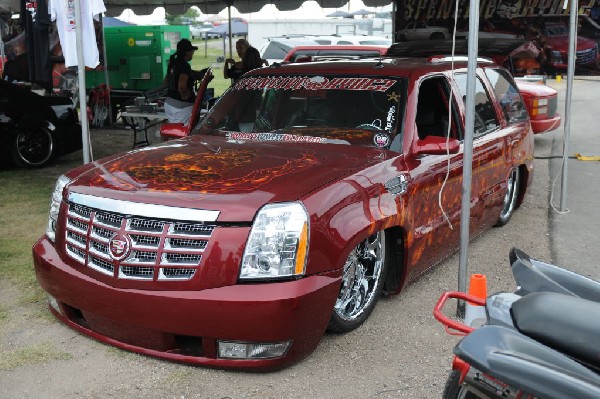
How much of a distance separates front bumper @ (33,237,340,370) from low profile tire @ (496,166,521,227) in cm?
347

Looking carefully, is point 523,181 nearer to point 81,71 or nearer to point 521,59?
point 81,71

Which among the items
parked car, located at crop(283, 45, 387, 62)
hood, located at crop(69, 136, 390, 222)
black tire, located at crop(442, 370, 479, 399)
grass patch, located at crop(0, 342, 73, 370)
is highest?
parked car, located at crop(283, 45, 387, 62)

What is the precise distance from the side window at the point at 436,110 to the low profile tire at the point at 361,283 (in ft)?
3.47

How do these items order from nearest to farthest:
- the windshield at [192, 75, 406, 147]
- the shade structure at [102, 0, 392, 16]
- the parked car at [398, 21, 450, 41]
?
the windshield at [192, 75, 406, 147] < the parked car at [398, 21, 450, 41] < the shade structure at [102, 0, 392, 16]

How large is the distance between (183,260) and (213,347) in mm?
451

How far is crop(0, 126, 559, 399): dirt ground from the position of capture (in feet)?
10.9

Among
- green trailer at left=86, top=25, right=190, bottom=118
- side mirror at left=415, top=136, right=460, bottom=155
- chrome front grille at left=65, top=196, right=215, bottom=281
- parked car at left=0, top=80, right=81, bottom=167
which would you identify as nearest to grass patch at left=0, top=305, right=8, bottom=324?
chrome front grille at left=65, top=196, right=215, bottom=281

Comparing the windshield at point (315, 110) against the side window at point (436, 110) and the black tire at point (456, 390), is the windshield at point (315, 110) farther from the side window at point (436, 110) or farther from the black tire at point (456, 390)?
the black tire at point (456, 390)

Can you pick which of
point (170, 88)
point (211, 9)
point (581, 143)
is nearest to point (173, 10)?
point (211, 9)

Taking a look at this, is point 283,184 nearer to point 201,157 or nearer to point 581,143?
point 201,157

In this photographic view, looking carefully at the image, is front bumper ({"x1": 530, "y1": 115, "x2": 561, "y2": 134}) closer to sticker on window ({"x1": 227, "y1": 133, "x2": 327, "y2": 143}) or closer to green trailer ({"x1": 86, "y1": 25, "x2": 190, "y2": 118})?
sticker on window ({"x1": 227, "y1": 133, "x2": 327, "y2": 143})

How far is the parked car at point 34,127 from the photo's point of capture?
9.42 m

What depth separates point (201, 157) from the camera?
4078mm

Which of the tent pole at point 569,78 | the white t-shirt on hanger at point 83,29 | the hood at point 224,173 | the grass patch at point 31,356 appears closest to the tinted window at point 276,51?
the tent pole at point 569,78
